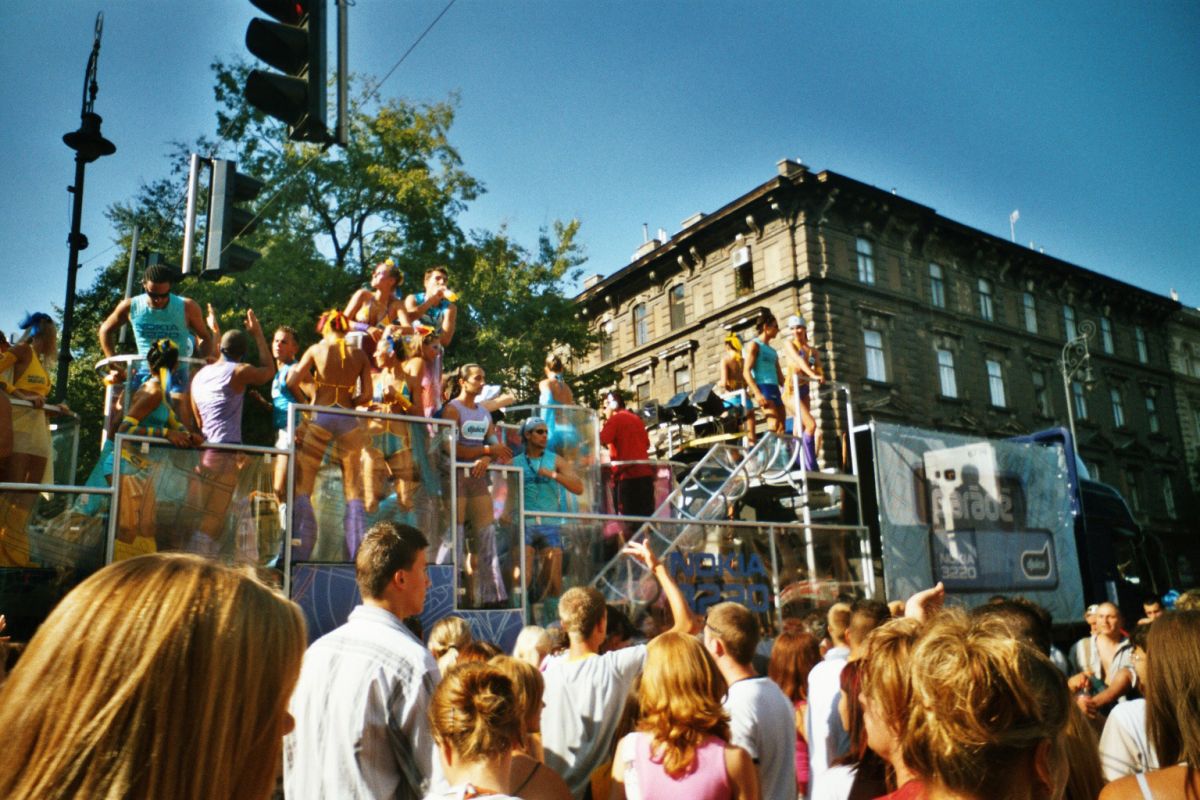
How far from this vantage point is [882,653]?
2.42 meters

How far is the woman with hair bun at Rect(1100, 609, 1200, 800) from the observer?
2.42 meters

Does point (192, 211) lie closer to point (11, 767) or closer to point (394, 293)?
point (394, 293)

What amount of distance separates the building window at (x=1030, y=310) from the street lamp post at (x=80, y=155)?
38128 mm

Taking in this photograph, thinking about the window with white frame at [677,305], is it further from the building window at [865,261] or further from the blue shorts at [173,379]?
the blue shorts at [173,379]

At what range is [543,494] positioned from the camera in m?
8.99

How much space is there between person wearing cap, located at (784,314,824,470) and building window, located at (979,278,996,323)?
28.3 meters

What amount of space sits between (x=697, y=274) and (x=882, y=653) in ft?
117

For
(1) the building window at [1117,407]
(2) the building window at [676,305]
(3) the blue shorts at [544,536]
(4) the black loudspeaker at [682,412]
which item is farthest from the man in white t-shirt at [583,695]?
(1) the building window at [1117,407]

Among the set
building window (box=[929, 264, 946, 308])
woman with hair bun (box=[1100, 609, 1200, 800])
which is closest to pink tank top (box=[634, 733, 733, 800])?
woman with hair bun (box=[1100, 609, 1200, 800])

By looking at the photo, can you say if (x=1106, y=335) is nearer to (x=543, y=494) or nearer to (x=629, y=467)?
(x=629, y=467)

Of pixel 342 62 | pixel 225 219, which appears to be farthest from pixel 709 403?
pixel 342 62

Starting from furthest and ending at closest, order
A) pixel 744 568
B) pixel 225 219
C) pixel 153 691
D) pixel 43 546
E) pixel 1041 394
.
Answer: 1. pixel 1041 394
2. pixel 744 568
3. pixel 43 546
4. pixel 225 219
5. pixel 153 691

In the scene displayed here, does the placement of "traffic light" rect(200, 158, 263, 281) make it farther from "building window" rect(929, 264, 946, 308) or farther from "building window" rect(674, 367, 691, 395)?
"building window" rect(929, 264, 946, 308)

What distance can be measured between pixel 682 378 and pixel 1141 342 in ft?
82.0
